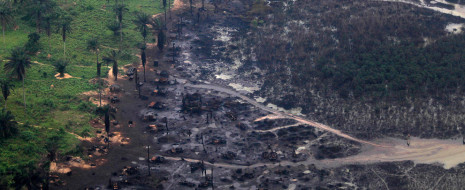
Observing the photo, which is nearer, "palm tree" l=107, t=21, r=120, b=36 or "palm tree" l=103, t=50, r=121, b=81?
"palm tree" l=103, t=50, r=121, b=81

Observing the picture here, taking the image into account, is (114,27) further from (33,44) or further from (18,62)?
(18,62)

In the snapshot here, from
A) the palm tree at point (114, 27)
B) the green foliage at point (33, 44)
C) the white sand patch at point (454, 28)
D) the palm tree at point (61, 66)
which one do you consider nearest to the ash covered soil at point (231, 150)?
the palm tree at point (61, 66)

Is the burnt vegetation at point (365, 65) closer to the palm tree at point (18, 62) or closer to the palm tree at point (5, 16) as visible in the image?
the palm tree at point (18, 62)

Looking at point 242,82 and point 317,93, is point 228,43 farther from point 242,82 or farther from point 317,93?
point 317,93

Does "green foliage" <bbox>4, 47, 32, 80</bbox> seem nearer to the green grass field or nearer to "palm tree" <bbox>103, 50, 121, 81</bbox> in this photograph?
the green grass field

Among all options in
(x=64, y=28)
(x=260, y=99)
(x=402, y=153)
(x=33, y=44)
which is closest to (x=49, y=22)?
(x=33, y=44)

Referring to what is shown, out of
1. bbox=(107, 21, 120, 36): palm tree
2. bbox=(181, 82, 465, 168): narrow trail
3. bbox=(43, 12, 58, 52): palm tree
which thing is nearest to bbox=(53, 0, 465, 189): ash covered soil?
bbox=(181, 82, 465, 168): narrow trail
